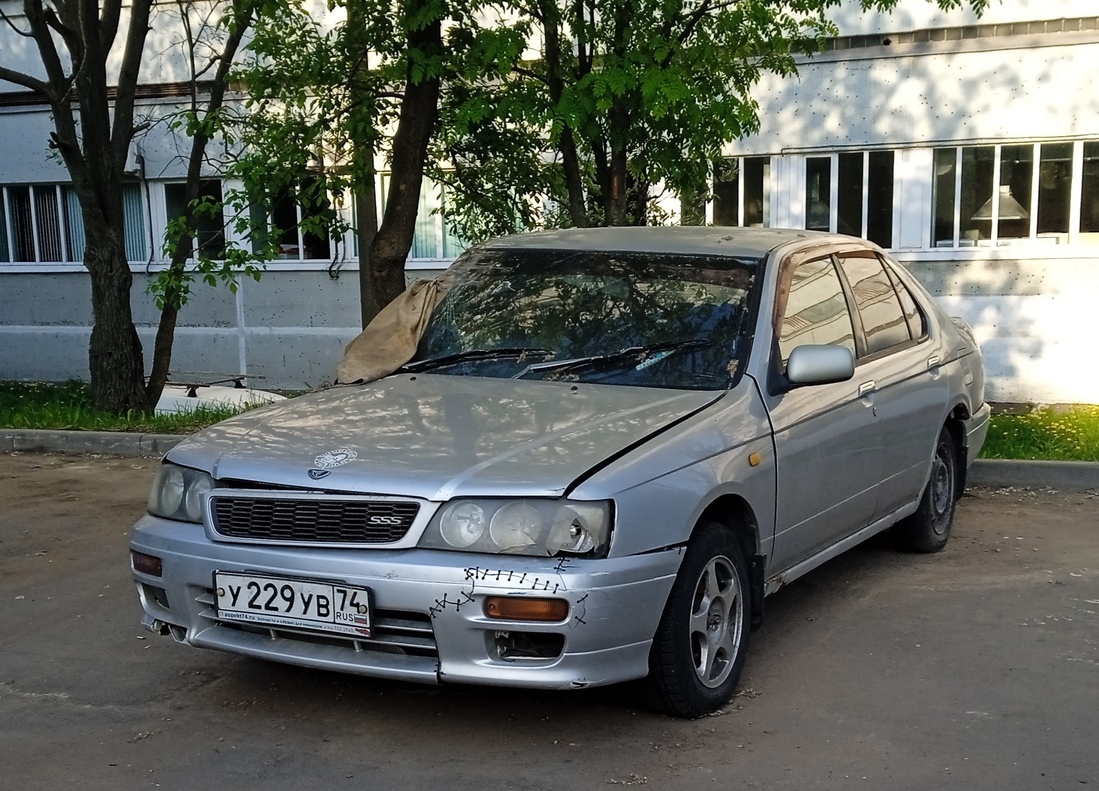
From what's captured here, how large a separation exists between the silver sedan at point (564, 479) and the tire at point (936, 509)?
66 cm

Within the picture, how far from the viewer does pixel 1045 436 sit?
964 cm

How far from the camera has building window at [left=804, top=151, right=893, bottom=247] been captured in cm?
1377

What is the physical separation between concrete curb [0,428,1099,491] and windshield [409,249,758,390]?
13.0ft

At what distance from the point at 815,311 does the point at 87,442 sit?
669cm

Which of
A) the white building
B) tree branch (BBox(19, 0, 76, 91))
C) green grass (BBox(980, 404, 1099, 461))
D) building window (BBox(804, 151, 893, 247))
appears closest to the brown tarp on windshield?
green grass (BBox(980, 404, 1099, 461))

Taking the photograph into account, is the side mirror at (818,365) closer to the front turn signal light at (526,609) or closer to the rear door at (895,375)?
the rear door at (895,375)

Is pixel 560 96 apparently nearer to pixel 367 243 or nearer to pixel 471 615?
pixel 367 243

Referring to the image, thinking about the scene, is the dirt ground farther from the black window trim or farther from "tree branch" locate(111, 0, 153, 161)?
"tree branch" locate(111, 0, 153, 161)

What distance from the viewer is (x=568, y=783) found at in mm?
3764

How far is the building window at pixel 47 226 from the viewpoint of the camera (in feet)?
57.2

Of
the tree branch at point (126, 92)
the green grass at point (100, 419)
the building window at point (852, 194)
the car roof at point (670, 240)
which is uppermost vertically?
the tree branch at point (126, 92)

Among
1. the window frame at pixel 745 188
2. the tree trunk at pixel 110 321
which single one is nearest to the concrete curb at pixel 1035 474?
the window frame at pixel 745 188

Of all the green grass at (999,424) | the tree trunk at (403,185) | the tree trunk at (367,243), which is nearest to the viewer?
the green grass at (999,424)

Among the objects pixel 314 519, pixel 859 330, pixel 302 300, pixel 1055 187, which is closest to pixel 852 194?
pixel 1055 187
